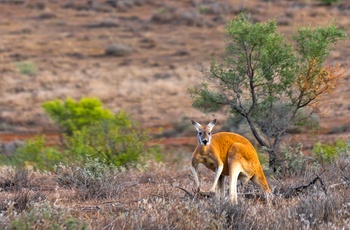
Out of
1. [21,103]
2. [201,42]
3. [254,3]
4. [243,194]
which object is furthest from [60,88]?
[243,194]

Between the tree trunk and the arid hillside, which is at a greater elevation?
the tree trunk

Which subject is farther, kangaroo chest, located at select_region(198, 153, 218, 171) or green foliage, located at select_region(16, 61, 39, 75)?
green foliage, located at select_region(16, 61, 39, 75)

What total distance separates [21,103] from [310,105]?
70.7 feet

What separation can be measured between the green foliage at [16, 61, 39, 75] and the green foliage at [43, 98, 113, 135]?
33.6 ft

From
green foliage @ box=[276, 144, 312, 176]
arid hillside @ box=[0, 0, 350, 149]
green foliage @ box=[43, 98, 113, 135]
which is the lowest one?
arid hillside @ box=[0, 0, 350, 149]

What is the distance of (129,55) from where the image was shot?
132 ft

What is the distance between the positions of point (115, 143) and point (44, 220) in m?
8.67

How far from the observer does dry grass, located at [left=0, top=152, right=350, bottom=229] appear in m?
7.89

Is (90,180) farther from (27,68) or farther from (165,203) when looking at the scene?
(27,68)

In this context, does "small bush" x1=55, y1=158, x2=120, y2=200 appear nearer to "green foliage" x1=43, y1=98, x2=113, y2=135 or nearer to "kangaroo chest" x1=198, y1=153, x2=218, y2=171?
"kangaroo chest" x1=198, y1=153, x2=218, y2=171

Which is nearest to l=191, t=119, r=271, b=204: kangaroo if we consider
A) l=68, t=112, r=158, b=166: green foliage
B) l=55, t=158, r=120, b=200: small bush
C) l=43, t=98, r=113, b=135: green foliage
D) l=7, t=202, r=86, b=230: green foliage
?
l=55, t=158, r=120, b=200: small bush

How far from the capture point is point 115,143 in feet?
52.6

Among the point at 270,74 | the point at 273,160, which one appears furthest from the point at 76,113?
the point at 273,160

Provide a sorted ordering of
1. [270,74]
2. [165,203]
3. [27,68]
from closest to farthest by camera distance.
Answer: [165,203], [270,74], [27,68]
